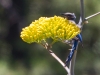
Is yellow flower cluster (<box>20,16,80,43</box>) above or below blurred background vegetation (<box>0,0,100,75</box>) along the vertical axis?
below

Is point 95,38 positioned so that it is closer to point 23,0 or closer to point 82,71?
point 82,71

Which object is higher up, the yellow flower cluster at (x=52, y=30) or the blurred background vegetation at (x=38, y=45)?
the blurred background vegetation at (x=38, y=45)

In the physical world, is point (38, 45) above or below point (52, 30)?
above

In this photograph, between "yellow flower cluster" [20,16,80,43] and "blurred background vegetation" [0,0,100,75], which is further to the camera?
"blurred background vegetation" [0,0,100,75]

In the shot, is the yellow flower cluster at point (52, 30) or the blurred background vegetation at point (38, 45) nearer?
the yellow flower cluster at point (52, 30)

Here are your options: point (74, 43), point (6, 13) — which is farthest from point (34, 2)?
point (74, 43)
